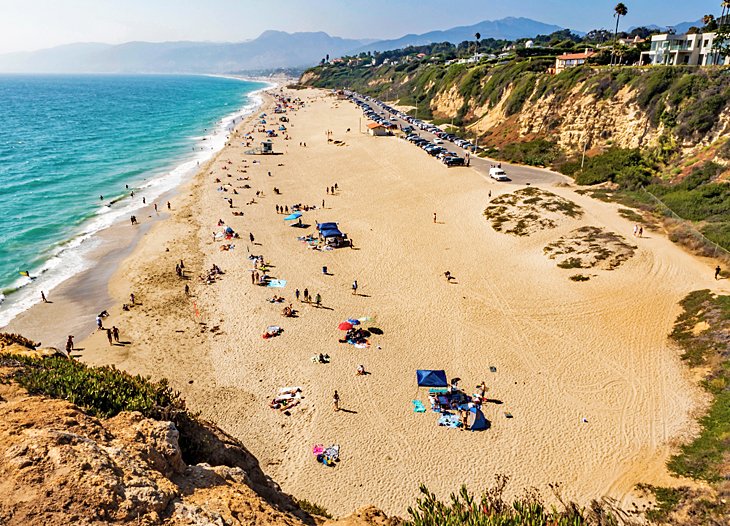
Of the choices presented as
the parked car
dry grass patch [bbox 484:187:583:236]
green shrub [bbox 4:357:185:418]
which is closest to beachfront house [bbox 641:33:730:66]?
the parked car

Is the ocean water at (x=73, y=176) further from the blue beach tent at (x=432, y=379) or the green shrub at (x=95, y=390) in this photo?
the blue beach tent at (x=432, y=379)

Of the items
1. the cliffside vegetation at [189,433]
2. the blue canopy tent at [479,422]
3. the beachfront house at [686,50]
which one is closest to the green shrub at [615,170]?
the beachfront house at [686,50]

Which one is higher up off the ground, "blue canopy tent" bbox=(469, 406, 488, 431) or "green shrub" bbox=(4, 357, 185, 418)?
"green shrub" bbox=(4, 357, 185, 418)

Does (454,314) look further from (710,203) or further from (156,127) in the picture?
(156,127)

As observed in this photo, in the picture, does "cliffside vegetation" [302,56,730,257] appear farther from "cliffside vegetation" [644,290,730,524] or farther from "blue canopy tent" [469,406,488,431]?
"blue canopy tent" [469,406,488,431]

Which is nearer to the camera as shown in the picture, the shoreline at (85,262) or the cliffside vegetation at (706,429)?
the cliffside vegetation at (706,429)

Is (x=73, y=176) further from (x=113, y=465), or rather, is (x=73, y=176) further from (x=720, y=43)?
(x=720, y=43)
